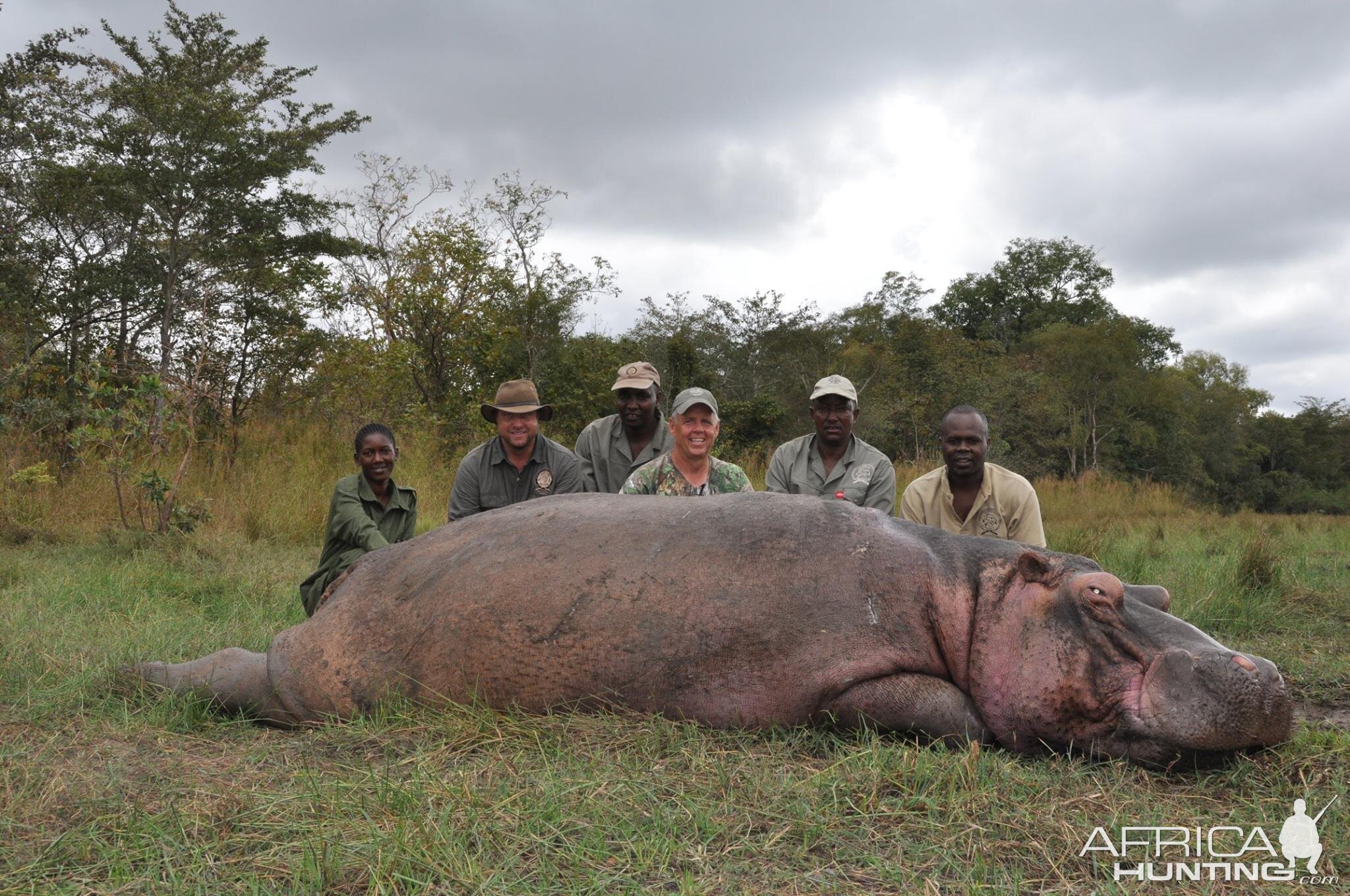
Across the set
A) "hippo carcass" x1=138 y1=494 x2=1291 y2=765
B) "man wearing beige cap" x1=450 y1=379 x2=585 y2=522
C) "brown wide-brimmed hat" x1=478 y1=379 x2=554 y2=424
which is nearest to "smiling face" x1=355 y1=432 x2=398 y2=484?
"man wearing beige cap" x1=450 y1=379 x2=585 y2=522

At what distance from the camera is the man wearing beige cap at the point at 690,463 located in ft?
16.4

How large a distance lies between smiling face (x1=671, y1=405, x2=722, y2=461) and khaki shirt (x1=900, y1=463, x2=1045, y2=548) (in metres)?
1.25

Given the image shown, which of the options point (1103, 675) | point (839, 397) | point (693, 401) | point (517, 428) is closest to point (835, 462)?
point (839, 397)

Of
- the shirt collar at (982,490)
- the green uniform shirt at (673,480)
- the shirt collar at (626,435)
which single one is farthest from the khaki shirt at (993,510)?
the shirt collar at (626,435)

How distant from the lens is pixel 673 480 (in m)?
5.11

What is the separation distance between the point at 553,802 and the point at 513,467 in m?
3.78

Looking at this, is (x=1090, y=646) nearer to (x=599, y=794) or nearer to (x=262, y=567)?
(x=599, y=794)

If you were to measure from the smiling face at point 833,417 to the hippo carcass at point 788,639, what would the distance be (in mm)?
2477

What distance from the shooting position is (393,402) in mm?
13430

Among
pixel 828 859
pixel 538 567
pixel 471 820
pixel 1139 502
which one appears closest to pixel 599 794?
pixel 471 820

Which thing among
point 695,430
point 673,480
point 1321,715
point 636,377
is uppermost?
point 636,377

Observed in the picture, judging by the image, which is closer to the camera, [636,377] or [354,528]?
[354,528]

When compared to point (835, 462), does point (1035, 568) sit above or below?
below

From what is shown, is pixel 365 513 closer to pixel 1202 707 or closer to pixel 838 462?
pixel 838 462
